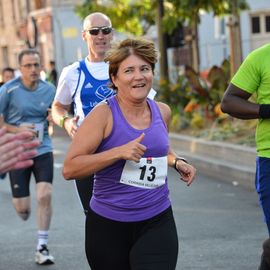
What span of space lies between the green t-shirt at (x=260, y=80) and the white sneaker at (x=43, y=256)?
2766 millimetres

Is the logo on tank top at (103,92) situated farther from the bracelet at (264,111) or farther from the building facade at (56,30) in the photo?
the building facade at (56,30)

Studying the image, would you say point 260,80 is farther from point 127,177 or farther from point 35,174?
point 35,174

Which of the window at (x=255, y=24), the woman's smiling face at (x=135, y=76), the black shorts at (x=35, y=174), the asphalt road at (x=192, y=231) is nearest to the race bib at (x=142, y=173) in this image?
the woman's smiling face at (x=135, y=76)

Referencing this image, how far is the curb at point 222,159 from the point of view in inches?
488

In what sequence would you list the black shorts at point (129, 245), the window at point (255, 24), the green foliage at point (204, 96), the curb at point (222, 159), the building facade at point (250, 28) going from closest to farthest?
1. the black shorts at point (129, 245)
2. the curb at point (222, 159)
3. the green foliage at point (204, 96)
4. the building facade at point (250, 28)
5. the window at point (255, 24)

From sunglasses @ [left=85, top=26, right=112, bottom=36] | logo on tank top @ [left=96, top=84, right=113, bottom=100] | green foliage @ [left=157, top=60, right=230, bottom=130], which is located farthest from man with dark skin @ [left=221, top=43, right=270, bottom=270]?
green foliage @ [left=157, top=60, right=230, bottom=130]

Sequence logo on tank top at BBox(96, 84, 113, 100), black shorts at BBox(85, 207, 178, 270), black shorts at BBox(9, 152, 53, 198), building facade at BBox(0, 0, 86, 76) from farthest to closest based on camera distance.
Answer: building facade at BBox(0, 0, 86, 76) < black shorts at BBox(9, 152, 53, 198) < logo on tank top at BBox(96, 84, 113, 100) < black shorts at BBox(85, 207, 178, 270)

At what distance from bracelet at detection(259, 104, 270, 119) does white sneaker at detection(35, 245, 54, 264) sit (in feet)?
9.50

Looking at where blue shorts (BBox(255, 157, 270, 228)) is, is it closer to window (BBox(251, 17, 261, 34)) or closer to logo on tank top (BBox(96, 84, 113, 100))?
logo on tank top (BBox(96, 84, 113, 100))

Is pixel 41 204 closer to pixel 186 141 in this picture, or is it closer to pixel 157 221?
pixel 157 221

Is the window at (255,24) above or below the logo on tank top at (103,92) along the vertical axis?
below

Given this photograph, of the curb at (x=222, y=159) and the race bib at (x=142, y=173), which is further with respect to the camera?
the curb at (x=222, y=159)

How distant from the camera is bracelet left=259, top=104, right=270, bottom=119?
5312mm

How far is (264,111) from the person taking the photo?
210 inches
